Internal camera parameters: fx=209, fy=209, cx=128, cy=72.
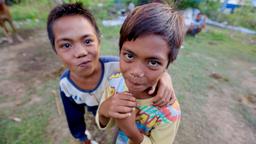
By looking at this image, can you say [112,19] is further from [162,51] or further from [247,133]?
[162,51]

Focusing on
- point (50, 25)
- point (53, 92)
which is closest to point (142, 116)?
point (50, 25)

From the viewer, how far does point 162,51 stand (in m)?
0.88

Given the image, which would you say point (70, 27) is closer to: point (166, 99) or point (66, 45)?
point (66, 45)

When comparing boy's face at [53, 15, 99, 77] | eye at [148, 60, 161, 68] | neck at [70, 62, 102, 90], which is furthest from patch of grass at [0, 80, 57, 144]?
eye at [148, 60, 161, 68]

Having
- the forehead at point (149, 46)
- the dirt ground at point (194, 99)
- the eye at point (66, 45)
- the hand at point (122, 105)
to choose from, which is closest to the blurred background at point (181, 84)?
the dirt ground at point (194, 99)

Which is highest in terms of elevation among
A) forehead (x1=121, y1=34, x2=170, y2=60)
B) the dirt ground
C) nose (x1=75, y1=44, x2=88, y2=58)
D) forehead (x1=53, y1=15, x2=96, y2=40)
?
forehead (x1=121, y1=34, x2=170, y2=60)

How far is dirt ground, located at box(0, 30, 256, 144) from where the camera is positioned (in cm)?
245

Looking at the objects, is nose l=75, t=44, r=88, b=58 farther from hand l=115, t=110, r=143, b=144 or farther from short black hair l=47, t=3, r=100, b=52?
hand l=115, t=110, r=143, b=144

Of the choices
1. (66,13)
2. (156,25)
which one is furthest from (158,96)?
(66,13)

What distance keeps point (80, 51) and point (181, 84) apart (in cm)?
243

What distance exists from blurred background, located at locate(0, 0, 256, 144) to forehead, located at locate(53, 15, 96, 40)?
0.60m

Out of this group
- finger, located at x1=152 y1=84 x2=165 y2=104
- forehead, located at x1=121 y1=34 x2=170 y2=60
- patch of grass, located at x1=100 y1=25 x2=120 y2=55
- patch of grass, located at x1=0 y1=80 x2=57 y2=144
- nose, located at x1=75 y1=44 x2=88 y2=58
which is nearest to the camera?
forehead, located at x1=121 y1=34 x2=170 y2=60

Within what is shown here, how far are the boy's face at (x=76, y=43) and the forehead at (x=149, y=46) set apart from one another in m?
0.56

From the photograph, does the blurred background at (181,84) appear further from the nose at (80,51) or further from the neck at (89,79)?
the neck at (89,79)
